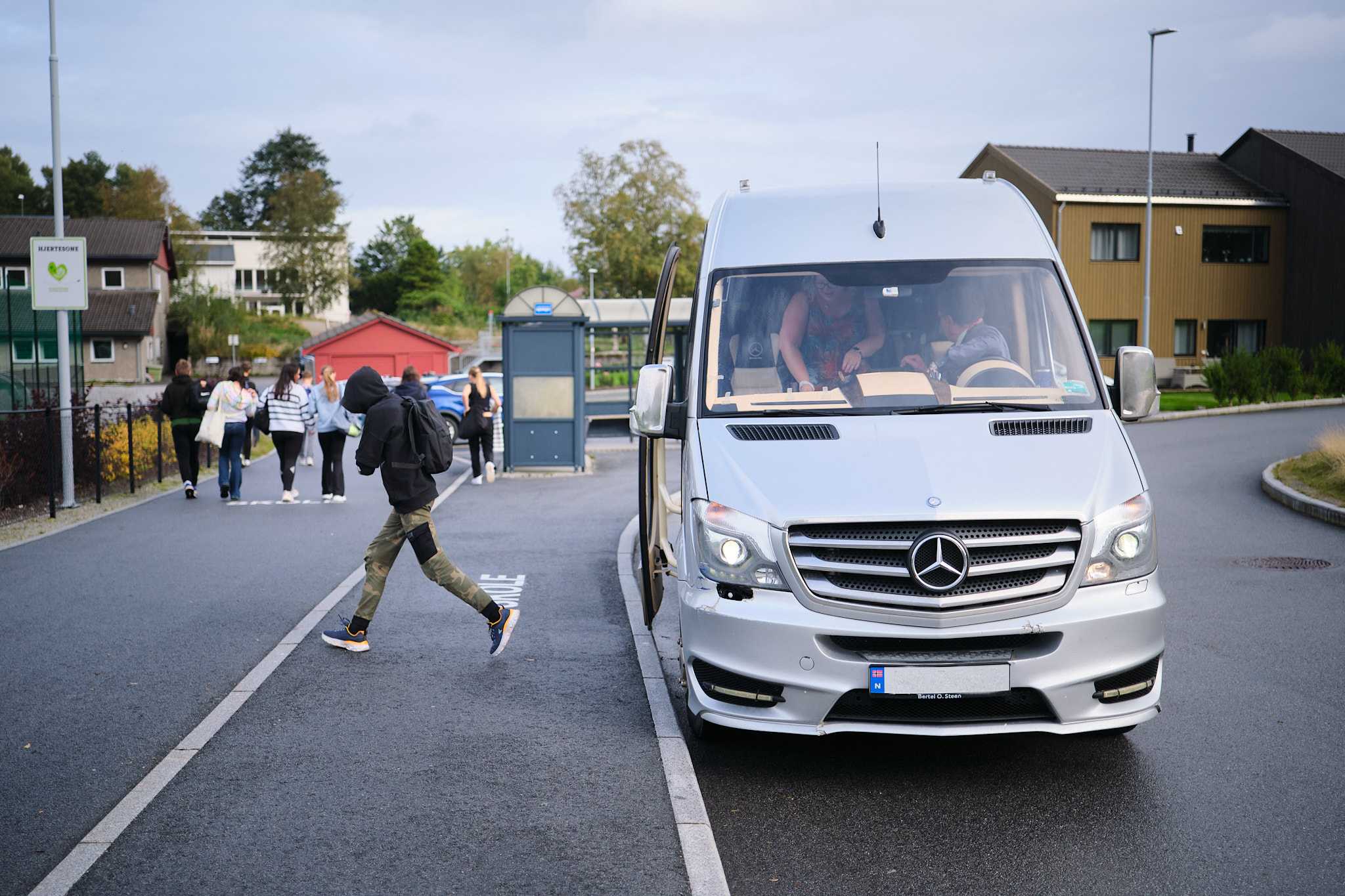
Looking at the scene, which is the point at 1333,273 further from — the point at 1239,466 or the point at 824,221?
the point at 824,221

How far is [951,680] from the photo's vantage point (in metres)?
4.84

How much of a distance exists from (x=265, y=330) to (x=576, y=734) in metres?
86.7

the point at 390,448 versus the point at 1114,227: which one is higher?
the point at 1114,227

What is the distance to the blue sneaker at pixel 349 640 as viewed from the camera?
777 cm

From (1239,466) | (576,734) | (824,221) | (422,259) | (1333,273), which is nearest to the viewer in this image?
(576,734)

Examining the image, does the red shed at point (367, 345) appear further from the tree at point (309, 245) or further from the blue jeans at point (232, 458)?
the blue jeans at point (232, 458)

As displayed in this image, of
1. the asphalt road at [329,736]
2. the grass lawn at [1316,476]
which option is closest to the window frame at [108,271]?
Answer: the asphalt road at [329,736]

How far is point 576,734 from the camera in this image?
601cm

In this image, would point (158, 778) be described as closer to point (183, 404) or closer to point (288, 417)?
point (288, 417)

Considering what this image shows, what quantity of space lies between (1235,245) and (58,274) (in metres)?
39.2

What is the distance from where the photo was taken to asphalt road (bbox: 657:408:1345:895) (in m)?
4.27

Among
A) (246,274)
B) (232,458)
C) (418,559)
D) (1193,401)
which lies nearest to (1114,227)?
(1193,401)

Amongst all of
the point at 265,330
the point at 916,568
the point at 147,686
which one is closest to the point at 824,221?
the point at 916,568

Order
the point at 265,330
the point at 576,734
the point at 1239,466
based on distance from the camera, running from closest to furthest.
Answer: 1. the point at 576,734
2. the point at 1239,466
3. the point at 265,330
